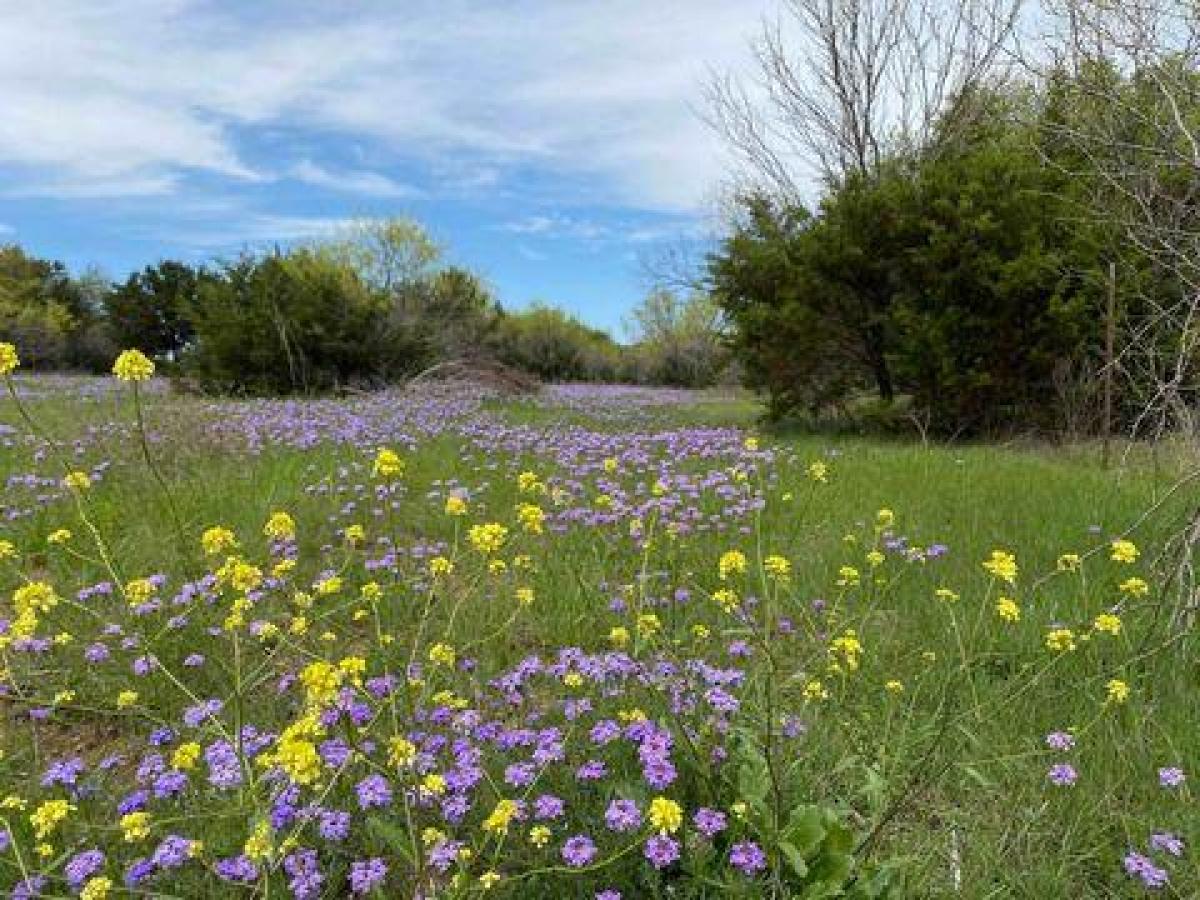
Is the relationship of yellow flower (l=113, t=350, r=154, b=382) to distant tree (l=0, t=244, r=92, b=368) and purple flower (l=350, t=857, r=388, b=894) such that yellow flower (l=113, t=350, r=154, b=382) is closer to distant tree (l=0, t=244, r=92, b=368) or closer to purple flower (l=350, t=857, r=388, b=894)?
purple flower (l=350, t=857, r=388, b=894)

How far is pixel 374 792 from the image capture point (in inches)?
82.4

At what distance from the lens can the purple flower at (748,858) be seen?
1.89 meters

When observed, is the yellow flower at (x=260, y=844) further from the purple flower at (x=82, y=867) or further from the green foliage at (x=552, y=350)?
the green foliage at (x=552, y=350)

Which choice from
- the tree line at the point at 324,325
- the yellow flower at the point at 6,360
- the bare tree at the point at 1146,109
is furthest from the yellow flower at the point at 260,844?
the tree line at the point at 324,325

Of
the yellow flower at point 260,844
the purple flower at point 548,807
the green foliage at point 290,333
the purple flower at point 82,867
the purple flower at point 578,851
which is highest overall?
the green foliage at point 290,333

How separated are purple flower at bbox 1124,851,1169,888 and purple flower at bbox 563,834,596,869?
1190mm

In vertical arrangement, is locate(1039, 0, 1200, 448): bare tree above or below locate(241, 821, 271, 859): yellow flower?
above

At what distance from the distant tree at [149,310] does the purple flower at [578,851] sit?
31.0 meters

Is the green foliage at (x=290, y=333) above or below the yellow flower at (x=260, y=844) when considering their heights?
above

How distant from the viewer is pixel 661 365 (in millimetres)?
34094

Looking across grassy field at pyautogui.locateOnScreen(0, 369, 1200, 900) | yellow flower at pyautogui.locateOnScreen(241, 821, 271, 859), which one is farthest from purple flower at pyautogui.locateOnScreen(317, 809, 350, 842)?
yellow flower at pyautogui.locateOnScreen(241, 821, 271, 859)

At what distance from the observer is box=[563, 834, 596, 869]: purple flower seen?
1.87 metres

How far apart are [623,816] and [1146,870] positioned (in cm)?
117

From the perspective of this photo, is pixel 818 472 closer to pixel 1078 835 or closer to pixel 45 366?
pixel 1078 835
